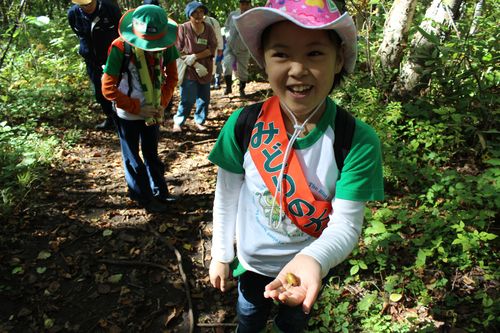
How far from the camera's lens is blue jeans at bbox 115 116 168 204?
357 centimetres

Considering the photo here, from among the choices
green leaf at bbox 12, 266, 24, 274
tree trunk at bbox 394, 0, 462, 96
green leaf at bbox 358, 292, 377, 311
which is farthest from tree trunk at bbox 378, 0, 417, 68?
green leaf at bbox 12, 266, 24, 274

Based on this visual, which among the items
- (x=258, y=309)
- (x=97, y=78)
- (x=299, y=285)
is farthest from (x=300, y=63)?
(x=97, y=78)

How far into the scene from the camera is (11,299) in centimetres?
303

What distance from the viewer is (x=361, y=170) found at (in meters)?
1.39

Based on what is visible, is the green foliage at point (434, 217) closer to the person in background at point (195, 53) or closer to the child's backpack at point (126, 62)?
the child's backpack at point (126, 62)

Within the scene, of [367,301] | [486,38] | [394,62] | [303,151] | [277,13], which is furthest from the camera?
[394,62]

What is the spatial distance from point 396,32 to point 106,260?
4.79 meters

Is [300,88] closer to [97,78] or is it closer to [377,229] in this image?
[377,229]

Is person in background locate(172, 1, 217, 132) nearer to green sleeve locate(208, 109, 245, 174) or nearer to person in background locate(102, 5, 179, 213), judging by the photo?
person in background locate(102, 5, 179, 213)

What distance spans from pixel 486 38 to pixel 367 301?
12.8 feet

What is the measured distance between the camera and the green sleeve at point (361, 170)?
139 centimetres

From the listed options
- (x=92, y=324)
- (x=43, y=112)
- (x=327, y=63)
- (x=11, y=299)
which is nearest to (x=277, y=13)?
(x=327, y=63)

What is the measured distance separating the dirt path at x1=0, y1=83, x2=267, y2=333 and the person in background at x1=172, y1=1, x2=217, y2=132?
1.53 meters

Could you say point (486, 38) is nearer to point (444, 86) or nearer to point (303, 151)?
point (444, 86)
